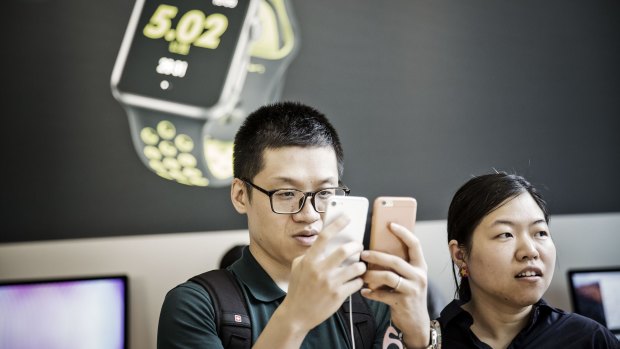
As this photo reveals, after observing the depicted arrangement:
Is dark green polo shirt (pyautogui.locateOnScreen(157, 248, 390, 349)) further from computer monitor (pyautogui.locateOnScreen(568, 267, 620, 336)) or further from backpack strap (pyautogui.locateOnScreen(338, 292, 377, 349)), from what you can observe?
computer monitor (pyautogui.locateOnScreen(568, 267, 620, 336))

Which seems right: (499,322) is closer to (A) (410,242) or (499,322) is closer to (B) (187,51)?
(A) (410,242)

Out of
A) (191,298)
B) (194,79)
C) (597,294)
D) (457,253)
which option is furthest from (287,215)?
(597,294)

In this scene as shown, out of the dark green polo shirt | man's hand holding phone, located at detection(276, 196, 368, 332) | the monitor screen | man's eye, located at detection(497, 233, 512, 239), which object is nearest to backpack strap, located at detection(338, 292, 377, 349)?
the dark green polo shirt

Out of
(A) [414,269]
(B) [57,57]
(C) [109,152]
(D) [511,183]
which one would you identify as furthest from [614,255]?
(B) [57,57]

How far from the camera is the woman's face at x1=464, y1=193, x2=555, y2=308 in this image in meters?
1.29

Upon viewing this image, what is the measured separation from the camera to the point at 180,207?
2.33m

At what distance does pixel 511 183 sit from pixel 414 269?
565 millimetres

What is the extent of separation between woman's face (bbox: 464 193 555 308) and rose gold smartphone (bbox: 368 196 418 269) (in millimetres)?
403

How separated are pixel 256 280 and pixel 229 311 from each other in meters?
0.11

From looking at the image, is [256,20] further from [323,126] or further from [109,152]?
[323,126]

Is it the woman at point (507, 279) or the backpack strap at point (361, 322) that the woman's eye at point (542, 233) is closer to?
the woman at point (507, 279)

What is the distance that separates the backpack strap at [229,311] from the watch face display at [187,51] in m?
1.34

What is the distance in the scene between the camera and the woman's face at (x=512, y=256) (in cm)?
129

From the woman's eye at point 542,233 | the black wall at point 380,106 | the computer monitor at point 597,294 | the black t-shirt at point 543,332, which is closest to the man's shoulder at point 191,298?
the black t-shirt at point 543,332
